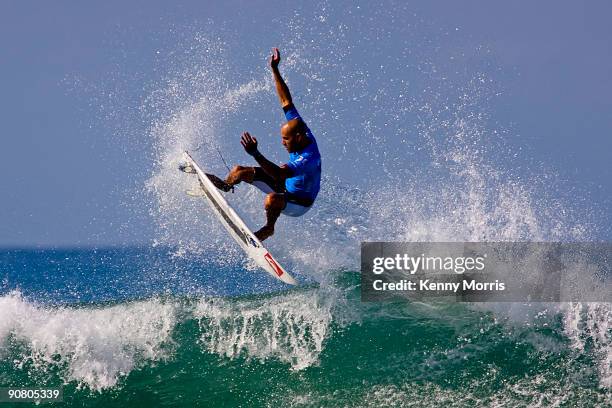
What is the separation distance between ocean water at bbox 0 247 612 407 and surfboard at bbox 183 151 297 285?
86 centimetres

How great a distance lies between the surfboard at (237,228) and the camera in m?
8.62

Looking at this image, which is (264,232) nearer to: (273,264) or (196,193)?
(273,264)

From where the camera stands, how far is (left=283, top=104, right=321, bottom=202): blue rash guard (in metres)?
8.73

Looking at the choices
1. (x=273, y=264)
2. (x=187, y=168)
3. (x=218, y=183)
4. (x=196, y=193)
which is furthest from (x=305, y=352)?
(x=187, y=168)

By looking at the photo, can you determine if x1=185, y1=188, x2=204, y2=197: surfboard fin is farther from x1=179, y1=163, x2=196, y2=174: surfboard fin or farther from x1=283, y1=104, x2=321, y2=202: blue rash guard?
x1=283, y1=104, x2=321, y2=202: blue rash guard

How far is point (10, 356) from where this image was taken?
9289mm

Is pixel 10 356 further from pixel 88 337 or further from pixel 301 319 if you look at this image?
pixel 301 319

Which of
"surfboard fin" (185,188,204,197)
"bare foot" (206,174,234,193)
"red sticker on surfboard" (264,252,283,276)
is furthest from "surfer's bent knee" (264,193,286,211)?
"surfboard fin" (185,188,204,197)

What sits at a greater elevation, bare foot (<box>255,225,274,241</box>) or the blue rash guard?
the blue rash guard

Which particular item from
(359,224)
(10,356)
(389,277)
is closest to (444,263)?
(389,277)

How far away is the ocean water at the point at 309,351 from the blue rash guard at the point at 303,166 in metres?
1.55

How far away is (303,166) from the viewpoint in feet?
28.6

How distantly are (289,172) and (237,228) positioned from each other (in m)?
1.16

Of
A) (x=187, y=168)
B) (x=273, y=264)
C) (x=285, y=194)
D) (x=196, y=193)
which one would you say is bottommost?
(x=273, y=264)
